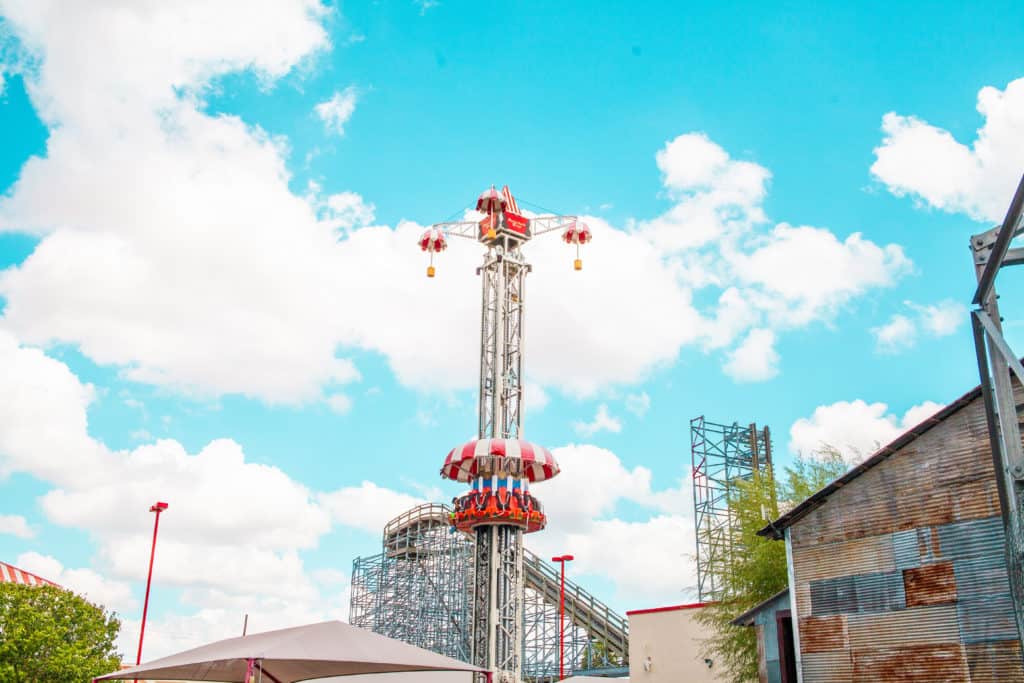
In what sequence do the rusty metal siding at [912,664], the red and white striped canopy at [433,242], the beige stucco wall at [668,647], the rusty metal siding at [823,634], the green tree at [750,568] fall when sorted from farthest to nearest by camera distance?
the red and white striped canopy at [433,242]
the beige stucco wall at [668,647]
the green tree at [750,568]
the rusty metal siding at [823,634]
the rusty metal siding at [912,664]

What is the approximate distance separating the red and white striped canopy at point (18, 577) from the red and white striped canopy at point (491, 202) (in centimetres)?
1698

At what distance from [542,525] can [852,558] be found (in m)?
13.4

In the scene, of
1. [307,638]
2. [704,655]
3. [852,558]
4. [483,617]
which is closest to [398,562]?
[483,617]

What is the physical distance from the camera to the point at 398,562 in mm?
41406

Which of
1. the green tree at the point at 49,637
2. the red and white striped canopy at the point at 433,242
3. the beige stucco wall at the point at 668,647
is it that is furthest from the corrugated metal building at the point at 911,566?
the green tree at the point at 49,637

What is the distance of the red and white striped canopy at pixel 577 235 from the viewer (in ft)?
98.0

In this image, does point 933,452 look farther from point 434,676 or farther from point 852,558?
point 434,676

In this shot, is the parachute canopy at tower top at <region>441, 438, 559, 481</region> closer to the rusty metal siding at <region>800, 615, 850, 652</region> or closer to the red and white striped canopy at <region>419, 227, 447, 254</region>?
the red and white striped canopy at <region>419, 227, 447, 254</region>

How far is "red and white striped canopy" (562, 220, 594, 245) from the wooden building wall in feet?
51.5

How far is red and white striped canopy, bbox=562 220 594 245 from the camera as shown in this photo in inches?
1176

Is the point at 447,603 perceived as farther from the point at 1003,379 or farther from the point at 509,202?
the point at 1003,379

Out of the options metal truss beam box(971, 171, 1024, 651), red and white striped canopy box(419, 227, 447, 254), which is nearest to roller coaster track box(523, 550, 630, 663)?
red and white striped canopy box(419, 227, 447, 254)

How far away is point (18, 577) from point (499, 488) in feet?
49.5

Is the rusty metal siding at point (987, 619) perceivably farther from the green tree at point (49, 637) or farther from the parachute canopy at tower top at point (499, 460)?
the green tree at point (49, 637)
